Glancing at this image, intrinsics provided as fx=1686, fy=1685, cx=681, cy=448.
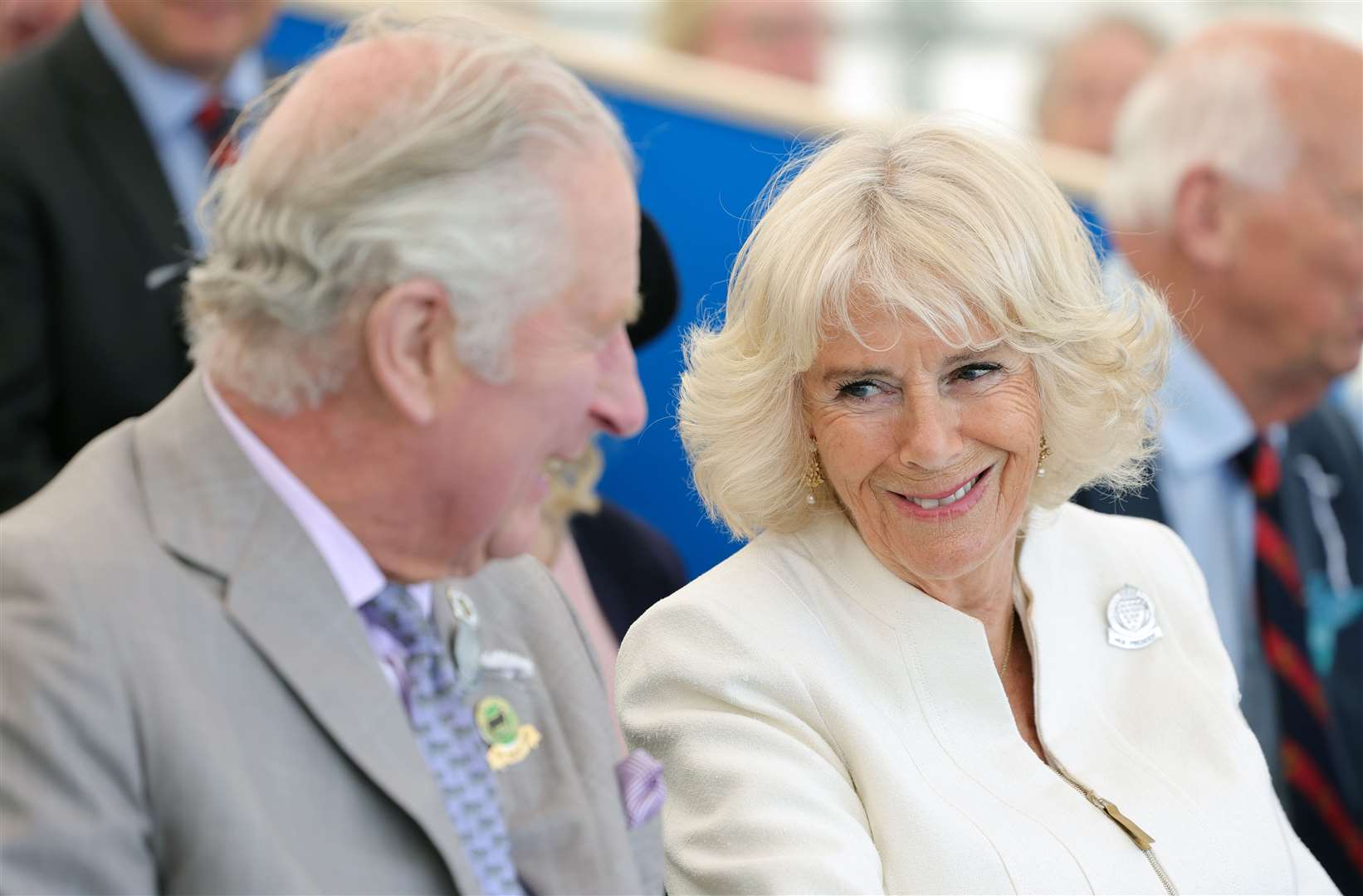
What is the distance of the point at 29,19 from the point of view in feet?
14.3

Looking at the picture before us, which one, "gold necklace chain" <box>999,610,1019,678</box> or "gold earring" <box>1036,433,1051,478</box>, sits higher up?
"gold earring" <box>1036,433,1051,478</box>

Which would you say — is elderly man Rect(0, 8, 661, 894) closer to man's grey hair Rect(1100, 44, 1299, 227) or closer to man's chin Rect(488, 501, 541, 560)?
man's chin Rect(488, 501, 541, 560)

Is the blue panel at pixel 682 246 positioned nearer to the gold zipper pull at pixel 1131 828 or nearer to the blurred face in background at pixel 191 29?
the blurred face in background at pixel 191 29

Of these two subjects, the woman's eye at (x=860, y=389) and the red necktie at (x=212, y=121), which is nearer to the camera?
the woman's eye at (x=860, y=389)

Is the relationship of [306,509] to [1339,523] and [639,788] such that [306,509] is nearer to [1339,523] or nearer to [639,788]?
[639,788]

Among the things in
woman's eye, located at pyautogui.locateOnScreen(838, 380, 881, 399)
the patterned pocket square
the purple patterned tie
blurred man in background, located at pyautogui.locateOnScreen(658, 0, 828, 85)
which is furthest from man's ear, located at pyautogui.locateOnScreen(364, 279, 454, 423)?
blurred man in background, located at pyautogui.locateOnScreen(658, 0, 828, 85)

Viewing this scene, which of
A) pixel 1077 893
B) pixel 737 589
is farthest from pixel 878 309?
pixel 1077 893

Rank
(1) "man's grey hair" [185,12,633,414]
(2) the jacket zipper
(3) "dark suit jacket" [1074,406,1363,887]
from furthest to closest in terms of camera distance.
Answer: (3) "dark suit jacket" [1074,406,1363,887] → (2) the jacket zipper → (1) "man's grey hair" [185,12,633,414]

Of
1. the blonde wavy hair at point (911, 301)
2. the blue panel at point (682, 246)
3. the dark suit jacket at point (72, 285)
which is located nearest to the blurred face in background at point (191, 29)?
the dark suit jacket at point (72, 285)

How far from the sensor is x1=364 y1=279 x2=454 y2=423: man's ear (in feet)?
5.02

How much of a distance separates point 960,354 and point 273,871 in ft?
3.79

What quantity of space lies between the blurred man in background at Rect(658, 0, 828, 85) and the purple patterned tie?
14.2ft

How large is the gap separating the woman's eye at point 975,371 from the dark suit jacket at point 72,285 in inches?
58.9

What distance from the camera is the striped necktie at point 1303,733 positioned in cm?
339
